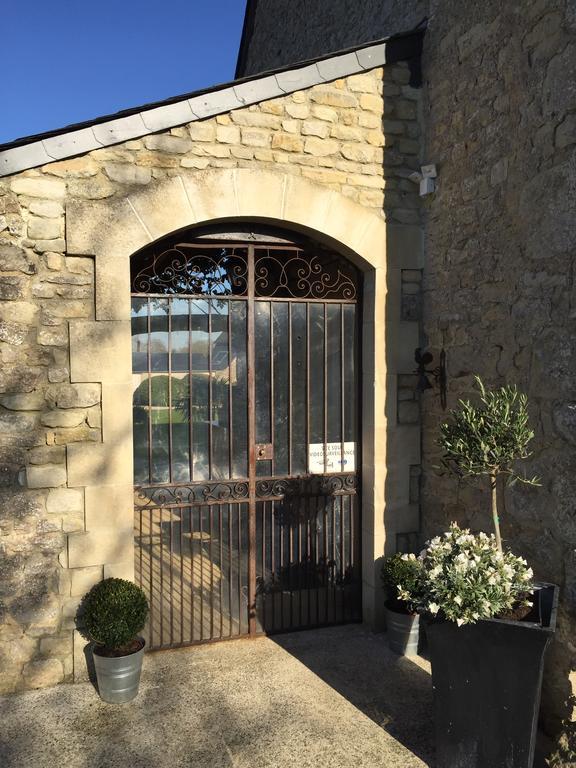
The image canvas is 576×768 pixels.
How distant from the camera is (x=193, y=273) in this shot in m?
4.12

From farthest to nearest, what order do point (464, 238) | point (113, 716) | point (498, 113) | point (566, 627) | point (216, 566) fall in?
point (216, 566) < point (464, 238) < point (498, 113) < point (113, 716) < point (566, 627)

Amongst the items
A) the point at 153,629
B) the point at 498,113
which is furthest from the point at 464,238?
the point at 153,629

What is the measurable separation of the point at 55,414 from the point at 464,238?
2.89m

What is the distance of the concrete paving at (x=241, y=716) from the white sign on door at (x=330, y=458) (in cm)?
129

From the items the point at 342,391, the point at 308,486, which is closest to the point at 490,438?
the point at 342,391

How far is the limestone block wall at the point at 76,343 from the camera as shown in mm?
3520

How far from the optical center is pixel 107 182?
3.67 metres

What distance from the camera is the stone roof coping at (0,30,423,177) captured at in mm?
3469

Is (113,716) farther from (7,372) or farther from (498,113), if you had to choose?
(498,113)

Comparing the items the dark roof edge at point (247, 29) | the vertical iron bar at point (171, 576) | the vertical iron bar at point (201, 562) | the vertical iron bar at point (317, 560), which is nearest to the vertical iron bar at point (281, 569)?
the vertical iron bar at point (317, 560)

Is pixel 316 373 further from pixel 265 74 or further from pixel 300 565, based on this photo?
pixel 265 74

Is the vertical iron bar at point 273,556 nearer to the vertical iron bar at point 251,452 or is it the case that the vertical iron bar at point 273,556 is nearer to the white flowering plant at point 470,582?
the vertical iron bar at point 251,452

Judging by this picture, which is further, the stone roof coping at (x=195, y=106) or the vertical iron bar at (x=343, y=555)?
the vertical iron bar at (x=343, y=555)

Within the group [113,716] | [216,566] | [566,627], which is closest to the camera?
[566,627]
